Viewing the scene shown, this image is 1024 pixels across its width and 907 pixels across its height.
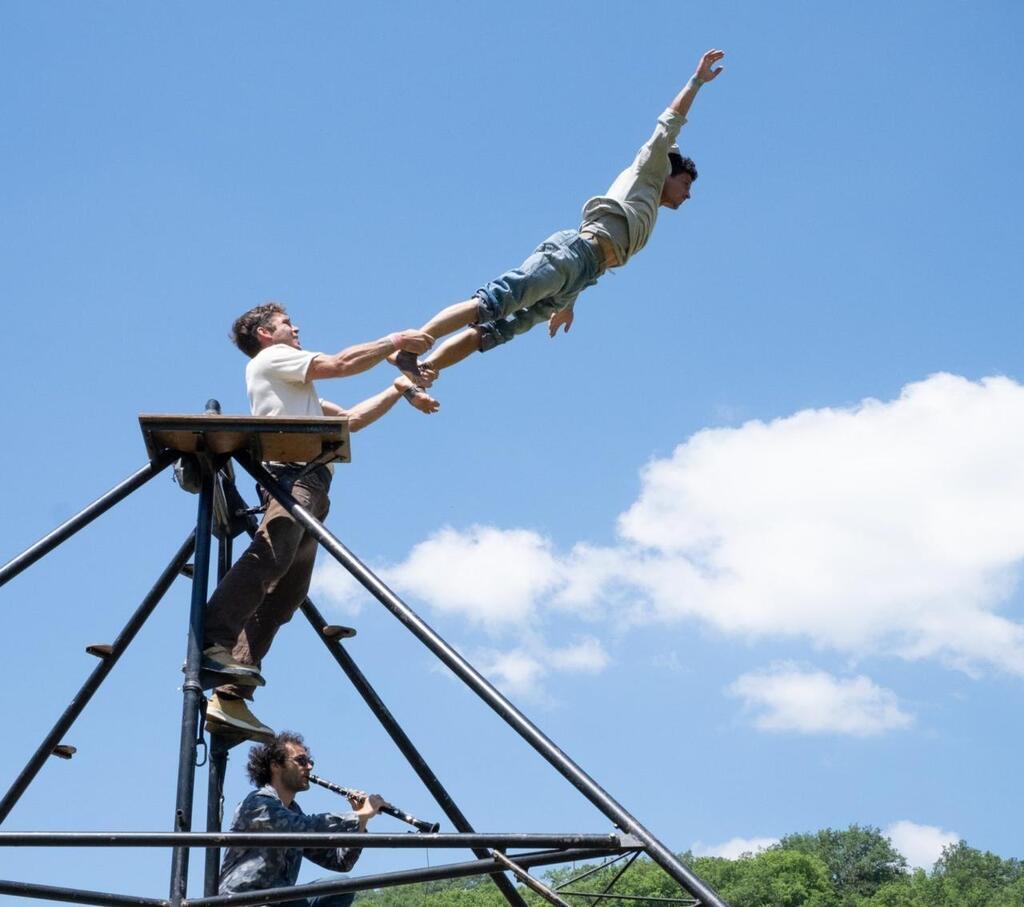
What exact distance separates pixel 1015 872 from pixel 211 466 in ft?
167

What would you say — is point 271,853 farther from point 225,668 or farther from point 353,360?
point 353,360

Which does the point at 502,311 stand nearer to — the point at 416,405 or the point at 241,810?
the point at 416,405

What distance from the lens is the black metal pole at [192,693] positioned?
5867 millimetres

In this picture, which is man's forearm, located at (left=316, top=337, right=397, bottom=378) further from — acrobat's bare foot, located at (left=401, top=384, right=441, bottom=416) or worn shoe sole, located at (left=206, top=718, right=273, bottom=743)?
worn shoe sole, located at (left=206, top=718, right=273, bottom=743)

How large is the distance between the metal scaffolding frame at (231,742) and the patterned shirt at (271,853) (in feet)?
0.45

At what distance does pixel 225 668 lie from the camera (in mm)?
6516

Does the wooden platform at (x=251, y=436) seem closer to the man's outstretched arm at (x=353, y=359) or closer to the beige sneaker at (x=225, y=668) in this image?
the man's outstretched arm at (x=353, y=359)

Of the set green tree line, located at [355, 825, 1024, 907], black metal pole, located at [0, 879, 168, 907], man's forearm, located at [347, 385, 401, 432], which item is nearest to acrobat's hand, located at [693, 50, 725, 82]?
man's forearm, located at [347, 385, 401, 432]

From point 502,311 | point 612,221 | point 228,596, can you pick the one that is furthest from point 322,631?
point 612,221

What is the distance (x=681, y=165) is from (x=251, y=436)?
351 cm

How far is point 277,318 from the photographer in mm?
7711

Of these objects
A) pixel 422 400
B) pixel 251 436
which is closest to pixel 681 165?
pixel 422 400

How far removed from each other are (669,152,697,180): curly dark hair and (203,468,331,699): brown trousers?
312 centimetres

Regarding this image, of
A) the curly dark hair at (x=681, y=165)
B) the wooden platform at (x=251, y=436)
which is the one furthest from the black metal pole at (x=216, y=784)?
the curly dark hair at (x=681, y=165)
